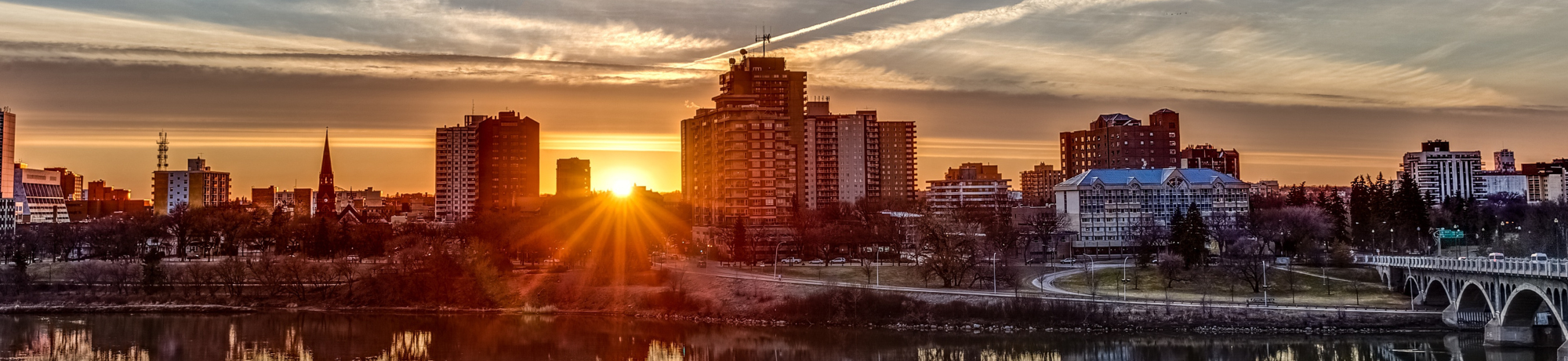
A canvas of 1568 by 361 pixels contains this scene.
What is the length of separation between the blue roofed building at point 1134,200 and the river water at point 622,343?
5078 cm

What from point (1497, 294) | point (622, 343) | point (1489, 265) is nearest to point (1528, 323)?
A: point (1497, 294)

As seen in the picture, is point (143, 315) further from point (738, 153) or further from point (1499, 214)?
point (1499, 214)

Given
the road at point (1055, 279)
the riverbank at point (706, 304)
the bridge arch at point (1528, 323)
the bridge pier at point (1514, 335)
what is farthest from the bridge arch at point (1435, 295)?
the road at point (1055, 279)

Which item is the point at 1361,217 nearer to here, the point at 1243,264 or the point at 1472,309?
the point at 1243,264

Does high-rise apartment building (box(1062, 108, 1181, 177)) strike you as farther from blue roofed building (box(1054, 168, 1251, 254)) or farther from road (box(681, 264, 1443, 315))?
road (box(681, 264, 1443, 315))

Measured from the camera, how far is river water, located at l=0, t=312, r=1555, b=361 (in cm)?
6888

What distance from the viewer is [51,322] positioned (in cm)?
9312

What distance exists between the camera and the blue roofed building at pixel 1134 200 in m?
125

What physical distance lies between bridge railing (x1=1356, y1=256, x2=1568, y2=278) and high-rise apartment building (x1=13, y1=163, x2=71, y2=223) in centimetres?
16306

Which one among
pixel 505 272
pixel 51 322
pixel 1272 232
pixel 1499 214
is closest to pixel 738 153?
pixel 505 272

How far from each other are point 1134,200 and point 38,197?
154705 mm

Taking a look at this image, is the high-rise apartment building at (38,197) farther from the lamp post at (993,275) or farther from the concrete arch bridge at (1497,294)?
the concrete arch bridge at (1497,294)

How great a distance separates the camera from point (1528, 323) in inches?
2623

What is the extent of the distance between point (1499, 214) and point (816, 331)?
281 ft
